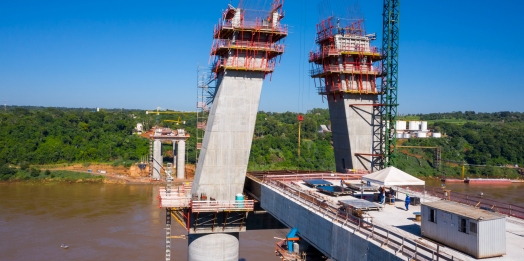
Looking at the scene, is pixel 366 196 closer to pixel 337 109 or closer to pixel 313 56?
pixel 337 109

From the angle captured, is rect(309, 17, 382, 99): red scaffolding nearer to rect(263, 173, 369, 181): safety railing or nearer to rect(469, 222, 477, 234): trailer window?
rect(263, 173, 369, 181): safety railing

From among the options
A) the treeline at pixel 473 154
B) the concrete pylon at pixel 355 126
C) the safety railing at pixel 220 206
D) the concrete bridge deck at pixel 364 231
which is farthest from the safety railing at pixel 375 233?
the treeline at pixel 473 154

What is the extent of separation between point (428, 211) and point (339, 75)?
13.9m

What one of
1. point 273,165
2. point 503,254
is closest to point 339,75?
point 503,254

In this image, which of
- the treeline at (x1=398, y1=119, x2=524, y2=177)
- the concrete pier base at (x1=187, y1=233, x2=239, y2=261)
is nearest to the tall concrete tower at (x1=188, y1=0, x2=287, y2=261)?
the concrete pier base at (x1=187, y1=233, x2=239, y2=261)

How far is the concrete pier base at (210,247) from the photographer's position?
20.0 meters

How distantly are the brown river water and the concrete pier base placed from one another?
987 cm

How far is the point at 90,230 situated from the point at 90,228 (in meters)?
0.57

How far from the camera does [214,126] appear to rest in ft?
64.3

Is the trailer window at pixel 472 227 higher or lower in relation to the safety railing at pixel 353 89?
lower

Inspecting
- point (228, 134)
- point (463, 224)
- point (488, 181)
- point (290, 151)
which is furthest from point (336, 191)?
point (488, 181)

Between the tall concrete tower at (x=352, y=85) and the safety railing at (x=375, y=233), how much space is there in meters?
8.10

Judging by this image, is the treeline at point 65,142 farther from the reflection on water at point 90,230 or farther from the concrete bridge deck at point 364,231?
the concrete bridge deck at point 364,231

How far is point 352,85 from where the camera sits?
78.6 feet
